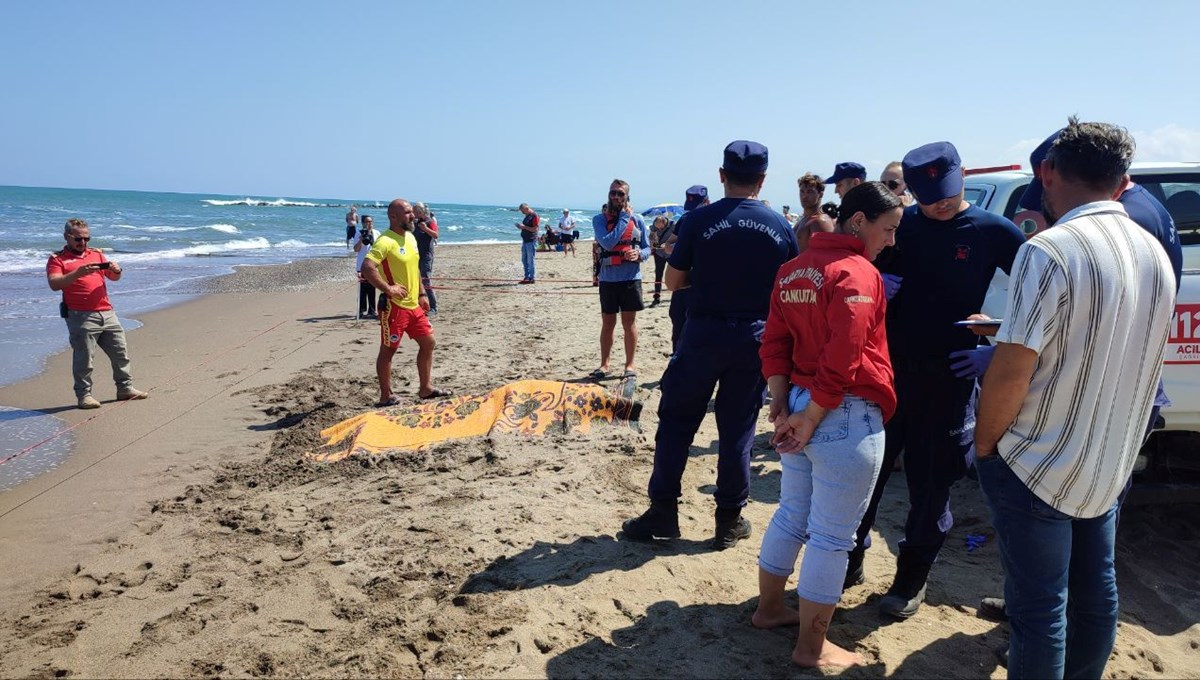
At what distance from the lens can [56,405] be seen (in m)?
7.78

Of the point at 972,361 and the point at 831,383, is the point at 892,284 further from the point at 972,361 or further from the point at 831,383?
the point at 831,383

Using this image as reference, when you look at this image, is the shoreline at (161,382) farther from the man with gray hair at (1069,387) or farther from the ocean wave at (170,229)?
the ocean wave at (170,229)

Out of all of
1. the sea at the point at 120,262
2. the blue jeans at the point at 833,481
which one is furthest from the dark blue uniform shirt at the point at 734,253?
the sea at the point at 120,262

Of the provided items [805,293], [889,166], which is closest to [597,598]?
[805,293]

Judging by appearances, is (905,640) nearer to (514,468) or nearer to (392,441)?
(514,468)

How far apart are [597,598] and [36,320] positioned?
12903 millimetres

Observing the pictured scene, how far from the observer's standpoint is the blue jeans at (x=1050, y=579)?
7.46 ft

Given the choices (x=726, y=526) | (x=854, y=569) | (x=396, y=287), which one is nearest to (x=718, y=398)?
(x=726, y=526)

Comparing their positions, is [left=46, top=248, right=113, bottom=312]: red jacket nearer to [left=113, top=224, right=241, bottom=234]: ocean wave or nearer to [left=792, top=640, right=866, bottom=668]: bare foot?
[left=792, top=640, right=866, bottom=668]: bare foot

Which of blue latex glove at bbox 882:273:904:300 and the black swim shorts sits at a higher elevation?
blue latex glove at bbox 882:273:904:300

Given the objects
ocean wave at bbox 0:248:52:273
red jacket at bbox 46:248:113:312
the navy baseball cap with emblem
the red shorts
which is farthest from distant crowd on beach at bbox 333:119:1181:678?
ocean wave at bbox 0:248:52:273

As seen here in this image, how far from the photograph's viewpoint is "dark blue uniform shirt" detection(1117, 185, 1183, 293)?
2736 millimetres

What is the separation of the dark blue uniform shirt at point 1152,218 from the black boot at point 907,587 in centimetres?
152

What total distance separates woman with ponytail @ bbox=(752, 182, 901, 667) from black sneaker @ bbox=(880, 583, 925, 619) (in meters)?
0.55
